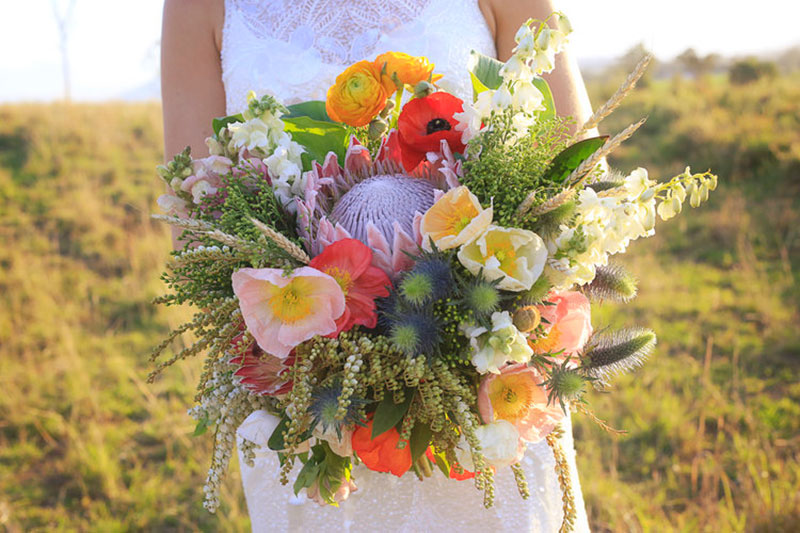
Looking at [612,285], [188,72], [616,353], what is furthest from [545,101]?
[188,72]

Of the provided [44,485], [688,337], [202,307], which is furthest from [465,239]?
[688,337]

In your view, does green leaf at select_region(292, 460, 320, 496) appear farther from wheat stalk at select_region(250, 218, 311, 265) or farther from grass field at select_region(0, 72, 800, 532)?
grass field at select_region(0, 72, 800, 532)

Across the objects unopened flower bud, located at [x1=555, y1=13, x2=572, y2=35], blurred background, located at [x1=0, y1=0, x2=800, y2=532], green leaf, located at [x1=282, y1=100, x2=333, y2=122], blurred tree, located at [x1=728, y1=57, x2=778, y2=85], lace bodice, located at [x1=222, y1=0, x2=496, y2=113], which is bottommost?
blurred background, located at [x1=0, y1=0, x2=800, y2=532]

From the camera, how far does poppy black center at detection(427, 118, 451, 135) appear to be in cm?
114

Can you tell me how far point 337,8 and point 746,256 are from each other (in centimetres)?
511

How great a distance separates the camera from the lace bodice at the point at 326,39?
5.85 feet

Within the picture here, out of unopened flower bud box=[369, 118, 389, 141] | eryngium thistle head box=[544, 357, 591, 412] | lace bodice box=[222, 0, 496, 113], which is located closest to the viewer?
eryngium thistle head box=[544, 357, 591, 412]

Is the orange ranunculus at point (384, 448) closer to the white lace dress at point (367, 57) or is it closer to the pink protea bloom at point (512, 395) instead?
the pink protea bloom at point (512, 395)

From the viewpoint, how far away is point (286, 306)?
99cm

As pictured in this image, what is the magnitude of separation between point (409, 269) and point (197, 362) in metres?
3.76

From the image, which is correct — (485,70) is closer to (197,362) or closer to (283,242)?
(283,242)

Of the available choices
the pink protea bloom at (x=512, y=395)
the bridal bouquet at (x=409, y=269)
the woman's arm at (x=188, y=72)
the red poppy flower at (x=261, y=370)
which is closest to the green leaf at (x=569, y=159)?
the bridal bouquet at (x=409, y=269)

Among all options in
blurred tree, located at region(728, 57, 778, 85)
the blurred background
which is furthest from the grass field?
blurred tree, located at region(728, 57, 778, 85)

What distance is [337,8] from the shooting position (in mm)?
1927
